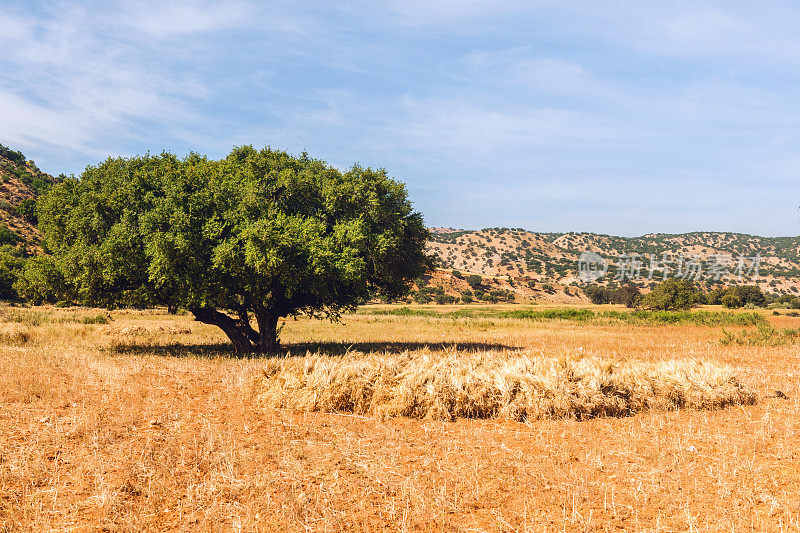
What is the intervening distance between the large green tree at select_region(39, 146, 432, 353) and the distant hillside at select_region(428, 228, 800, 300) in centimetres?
9956

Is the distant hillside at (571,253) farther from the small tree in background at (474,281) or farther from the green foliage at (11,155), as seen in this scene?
the green foliage at (11,155)

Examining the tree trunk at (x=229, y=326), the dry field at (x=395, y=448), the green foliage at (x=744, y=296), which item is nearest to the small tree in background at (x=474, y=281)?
the green foliage at (x=744, y=296)

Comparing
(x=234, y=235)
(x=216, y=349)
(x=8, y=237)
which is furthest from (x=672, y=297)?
(x=8, y=237)

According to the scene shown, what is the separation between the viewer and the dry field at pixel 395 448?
6676mm

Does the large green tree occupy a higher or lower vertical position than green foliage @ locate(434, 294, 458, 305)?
higher

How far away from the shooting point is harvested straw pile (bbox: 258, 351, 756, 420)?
11.9 metres

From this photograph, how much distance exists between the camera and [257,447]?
931 centimetres

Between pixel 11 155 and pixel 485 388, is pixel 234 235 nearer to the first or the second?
pixel 485 388

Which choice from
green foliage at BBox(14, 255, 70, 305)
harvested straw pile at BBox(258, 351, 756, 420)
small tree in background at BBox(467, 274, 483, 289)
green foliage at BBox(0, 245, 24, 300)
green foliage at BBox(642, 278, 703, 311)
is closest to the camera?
harvested straw pile at BBox(258, 351, 756, 420)

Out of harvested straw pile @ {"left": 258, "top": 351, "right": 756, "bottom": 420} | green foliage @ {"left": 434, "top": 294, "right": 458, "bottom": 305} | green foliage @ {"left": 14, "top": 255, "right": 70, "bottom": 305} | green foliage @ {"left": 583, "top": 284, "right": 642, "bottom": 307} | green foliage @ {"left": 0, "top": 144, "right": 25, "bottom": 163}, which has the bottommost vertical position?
green foliage @ {"left": 434, "top": 294, "right": 458, "bottom": 305}

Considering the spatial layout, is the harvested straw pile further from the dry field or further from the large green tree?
the large green tree

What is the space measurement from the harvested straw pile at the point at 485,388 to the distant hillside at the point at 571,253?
107 meters

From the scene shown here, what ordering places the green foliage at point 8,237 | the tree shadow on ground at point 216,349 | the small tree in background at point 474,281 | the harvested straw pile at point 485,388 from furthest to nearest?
the small tree in background at point 474,281, the green foliage at point 8,237, the tree shadow on ground at point 216,349, the harvested straw pile at point 485,388

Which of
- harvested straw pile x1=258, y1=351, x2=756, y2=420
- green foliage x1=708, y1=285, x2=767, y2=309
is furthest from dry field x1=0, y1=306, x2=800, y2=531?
green foliage x1=708, y1=285, x2=767, y2=309
